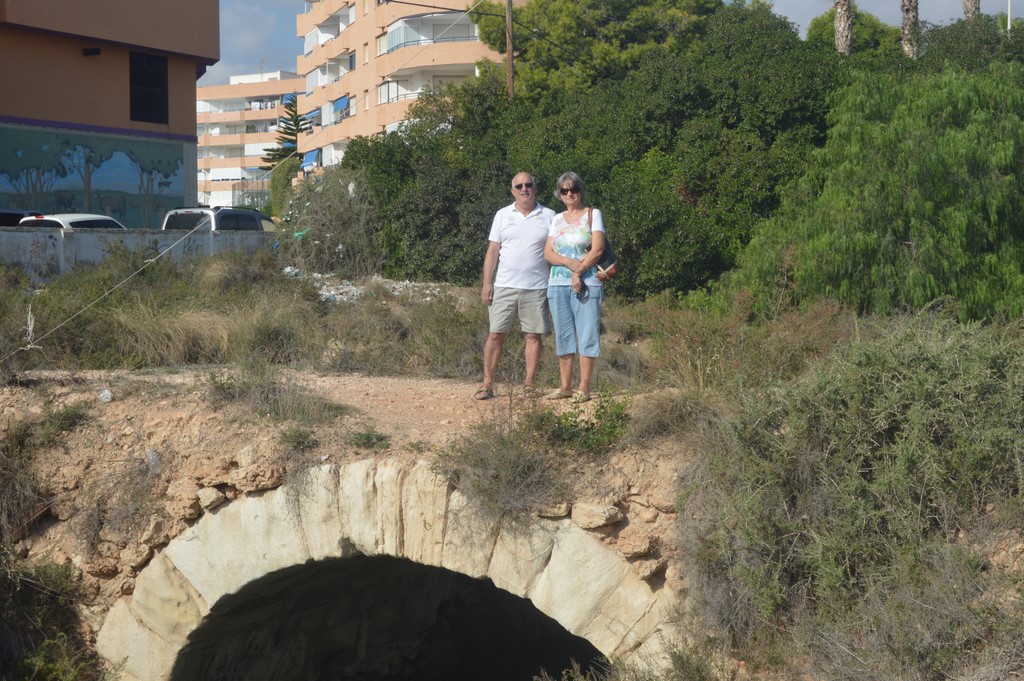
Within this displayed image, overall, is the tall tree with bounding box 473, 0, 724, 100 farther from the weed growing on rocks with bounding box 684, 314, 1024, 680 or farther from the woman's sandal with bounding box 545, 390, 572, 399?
the weed growing on rocks with bounding box 684, 314, 1024, 680

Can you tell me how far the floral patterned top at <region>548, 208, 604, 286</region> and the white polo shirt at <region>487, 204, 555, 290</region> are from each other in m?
0.10

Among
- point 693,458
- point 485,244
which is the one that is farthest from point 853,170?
point 485,244

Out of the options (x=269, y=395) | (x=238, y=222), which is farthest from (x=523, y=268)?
(x=238, y=222)

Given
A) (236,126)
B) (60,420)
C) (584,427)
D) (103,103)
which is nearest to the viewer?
(584,427)

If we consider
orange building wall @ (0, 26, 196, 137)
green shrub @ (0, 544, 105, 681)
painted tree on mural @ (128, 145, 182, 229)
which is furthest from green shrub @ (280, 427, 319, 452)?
painted tree on mural @ (128, 145, 182, 229)

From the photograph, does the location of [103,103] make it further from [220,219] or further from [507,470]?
[507,470]

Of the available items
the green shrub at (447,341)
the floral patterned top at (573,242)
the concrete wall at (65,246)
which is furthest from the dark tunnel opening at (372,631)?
the concrete wall at (65,246)

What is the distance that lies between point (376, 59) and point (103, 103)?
13.1m

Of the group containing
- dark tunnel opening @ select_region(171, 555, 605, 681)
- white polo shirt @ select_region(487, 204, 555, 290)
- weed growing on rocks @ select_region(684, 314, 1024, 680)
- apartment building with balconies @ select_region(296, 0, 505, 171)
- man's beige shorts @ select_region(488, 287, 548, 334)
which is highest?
apartment building with balconies @ select_region(296, 0, 505, 171)

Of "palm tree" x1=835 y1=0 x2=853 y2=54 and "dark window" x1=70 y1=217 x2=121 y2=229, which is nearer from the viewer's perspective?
"palm tree" x1=835 y1=0 x2=853 y2=54

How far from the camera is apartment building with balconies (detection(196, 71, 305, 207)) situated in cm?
6675

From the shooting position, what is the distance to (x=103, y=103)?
80.0 ft

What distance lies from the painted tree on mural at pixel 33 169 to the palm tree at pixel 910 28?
1811cm

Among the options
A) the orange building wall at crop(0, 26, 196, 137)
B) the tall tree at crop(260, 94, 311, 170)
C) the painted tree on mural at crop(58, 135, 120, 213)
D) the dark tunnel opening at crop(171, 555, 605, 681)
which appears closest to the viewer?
the dark tunnel opening at crop(171, 555, 605, 681)
